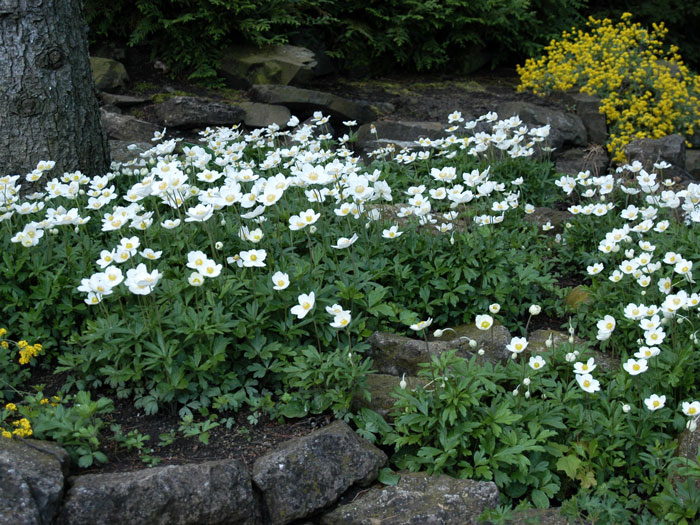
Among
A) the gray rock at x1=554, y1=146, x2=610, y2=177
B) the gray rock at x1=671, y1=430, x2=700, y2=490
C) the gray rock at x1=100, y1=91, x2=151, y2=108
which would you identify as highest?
the gray rock at x1=100, y1=91, x2=151, y2=108

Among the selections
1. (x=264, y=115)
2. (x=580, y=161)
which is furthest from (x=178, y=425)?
(x=580, y=161)

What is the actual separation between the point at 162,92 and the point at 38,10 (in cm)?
317

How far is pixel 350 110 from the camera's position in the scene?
7742 mm

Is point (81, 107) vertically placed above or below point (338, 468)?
above

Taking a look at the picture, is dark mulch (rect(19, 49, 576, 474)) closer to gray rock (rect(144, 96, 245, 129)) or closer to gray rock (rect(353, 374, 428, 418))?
gray rock (rect(353, 374, 428, 418))

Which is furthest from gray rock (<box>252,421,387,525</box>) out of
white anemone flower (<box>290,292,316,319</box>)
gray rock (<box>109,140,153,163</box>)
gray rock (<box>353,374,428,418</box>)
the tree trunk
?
gray rock (<box>109,140,153,163</box>)

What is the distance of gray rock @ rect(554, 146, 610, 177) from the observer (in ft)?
22.7

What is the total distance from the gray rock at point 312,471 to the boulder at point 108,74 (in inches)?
227

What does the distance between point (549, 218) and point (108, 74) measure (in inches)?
198

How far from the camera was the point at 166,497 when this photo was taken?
2.60m

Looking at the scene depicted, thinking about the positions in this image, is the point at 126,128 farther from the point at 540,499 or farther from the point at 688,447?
the point at 688,447

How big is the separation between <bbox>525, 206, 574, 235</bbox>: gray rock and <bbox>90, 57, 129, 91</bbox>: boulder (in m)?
4.84

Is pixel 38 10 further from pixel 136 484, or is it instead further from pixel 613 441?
pixel 613 441

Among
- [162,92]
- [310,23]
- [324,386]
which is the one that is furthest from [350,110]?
[324,386]
